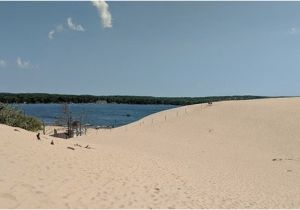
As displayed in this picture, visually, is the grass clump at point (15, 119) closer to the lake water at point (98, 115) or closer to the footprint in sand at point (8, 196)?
the lake water at point (98, 115)

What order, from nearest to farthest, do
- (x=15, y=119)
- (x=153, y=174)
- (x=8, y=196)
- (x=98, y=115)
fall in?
(x=8, y=196) < (x=153, y=174) < (x=15, y=119) < (x=98, y=115)

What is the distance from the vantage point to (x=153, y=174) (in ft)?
53.4

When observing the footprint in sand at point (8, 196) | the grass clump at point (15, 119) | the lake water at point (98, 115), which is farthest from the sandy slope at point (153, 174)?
the lake water at point (98, 115)

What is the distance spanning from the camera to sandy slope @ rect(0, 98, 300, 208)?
11344 millimetres

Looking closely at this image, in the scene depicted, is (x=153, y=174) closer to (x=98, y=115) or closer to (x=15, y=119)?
(x=15, y=119)

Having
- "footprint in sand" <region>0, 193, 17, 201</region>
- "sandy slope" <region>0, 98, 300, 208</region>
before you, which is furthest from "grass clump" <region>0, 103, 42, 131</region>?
"footprint in sand" <region>0, 193, 17, 201</region>

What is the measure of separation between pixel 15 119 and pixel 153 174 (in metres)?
18.7

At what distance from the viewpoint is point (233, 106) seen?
46656 mm

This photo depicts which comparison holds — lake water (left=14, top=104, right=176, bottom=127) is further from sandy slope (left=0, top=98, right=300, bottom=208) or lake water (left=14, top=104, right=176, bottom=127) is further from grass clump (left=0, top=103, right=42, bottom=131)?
sandy slope (left=0, top=98, right=300, bottom=208)

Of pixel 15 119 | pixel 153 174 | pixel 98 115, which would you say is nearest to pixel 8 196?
pixel 153 174

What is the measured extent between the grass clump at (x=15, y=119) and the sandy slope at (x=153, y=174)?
722 cm

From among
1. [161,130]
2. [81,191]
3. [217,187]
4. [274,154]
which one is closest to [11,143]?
[81,191]

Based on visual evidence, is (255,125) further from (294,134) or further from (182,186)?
(182,186)

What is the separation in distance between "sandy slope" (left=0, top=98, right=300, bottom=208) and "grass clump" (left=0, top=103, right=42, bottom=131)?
722 centimetres
